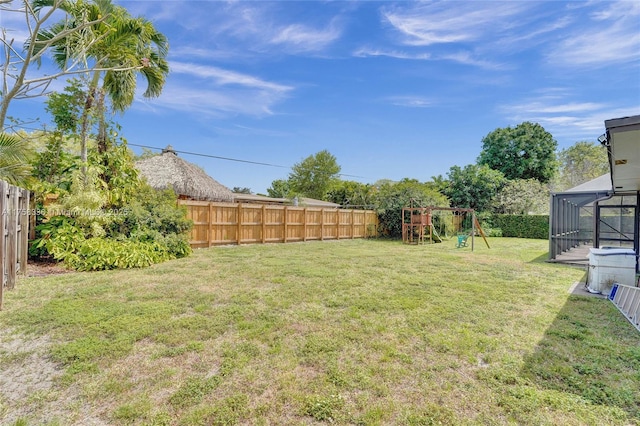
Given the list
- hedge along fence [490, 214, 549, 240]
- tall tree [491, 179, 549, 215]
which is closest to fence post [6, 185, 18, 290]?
hedge along fence [490, 214, 549, 240]

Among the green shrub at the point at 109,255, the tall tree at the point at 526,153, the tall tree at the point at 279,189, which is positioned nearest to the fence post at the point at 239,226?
the green shrub at the point at 109,255

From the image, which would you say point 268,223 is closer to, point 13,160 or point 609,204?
point 13,160

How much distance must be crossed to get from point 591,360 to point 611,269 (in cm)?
371

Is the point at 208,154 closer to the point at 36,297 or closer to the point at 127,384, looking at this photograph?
the point at 36,297

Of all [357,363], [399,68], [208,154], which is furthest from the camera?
[208,154]

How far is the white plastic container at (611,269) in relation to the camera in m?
5.36

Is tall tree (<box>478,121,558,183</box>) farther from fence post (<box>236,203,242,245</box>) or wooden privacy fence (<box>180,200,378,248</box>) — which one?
fence post (<box>236,203,242,245</box>)

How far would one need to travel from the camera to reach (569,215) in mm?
12133

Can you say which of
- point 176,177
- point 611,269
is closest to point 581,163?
point 611,269

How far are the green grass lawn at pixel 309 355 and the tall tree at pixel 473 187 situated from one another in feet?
62.1

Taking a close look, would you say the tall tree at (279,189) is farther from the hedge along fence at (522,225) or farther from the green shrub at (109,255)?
the green shrub at (109,255)

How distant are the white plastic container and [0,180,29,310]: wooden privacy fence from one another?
9.59 m

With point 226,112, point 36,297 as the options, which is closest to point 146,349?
point 36,297

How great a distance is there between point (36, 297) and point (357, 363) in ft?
16.6
